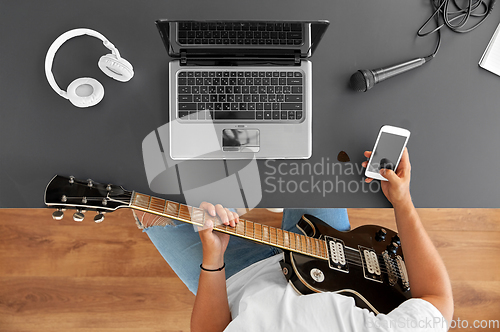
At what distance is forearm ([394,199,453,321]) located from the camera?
0.75 m

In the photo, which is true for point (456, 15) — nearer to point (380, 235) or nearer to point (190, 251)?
point (380, 235)

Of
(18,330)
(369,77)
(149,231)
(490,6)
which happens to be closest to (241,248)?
(149,231)

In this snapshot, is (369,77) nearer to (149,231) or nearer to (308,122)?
(308,122)

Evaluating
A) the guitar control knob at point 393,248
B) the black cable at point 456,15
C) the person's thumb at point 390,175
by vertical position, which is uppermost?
the black cable at point 456,15

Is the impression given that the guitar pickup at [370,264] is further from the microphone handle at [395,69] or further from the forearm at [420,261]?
the microphone handle at [395,69]

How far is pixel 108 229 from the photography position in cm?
132

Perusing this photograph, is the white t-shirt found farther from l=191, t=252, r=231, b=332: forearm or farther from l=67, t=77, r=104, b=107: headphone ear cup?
l=67, t=77, r=104, b=107: headphone ear cup

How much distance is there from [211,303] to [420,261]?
1.95ft

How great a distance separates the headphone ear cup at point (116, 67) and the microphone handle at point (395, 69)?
66 cm

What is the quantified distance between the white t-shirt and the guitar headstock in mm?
425

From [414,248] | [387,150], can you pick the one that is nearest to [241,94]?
[387,150]

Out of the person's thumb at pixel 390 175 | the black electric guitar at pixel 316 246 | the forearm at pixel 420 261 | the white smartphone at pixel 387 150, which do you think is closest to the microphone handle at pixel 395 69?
the white smartphone at pixel 387 150

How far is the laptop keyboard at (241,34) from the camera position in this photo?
2.43 ft

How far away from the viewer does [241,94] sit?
30.1 inches
